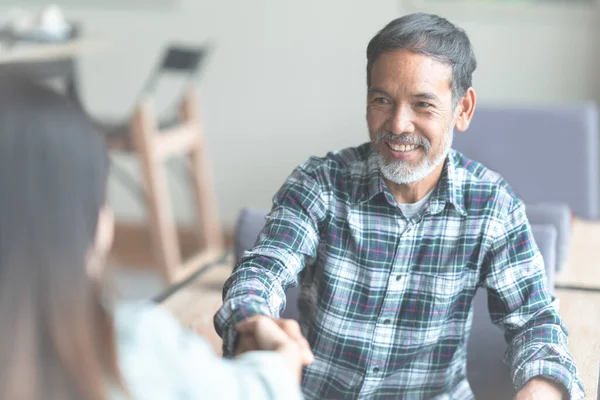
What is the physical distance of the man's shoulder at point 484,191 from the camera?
4.75 feet

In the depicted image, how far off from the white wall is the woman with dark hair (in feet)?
8.89

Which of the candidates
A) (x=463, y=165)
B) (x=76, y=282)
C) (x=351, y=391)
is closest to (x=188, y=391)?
(x=76, y=282)

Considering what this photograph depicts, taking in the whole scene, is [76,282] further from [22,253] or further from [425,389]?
[425,389]

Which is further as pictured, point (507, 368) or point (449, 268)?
point (507, 368)

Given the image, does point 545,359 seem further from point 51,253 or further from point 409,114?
point 51,253

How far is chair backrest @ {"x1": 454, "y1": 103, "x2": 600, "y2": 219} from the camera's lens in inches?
101

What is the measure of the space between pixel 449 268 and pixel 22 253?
Answer: 835mm

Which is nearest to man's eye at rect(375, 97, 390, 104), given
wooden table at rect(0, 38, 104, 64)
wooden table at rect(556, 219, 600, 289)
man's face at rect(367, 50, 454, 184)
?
man's face at rect(367, 50, 454, 184)

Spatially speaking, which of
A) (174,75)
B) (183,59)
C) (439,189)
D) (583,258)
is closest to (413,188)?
(439,189)

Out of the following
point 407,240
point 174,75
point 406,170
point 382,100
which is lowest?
point 174,75

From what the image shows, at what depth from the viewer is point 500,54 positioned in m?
3.54

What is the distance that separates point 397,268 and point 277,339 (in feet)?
1.43

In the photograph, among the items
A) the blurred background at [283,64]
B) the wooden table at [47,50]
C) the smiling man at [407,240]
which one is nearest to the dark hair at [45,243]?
the smiling man at [407,240]

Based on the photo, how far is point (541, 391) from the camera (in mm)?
1252
